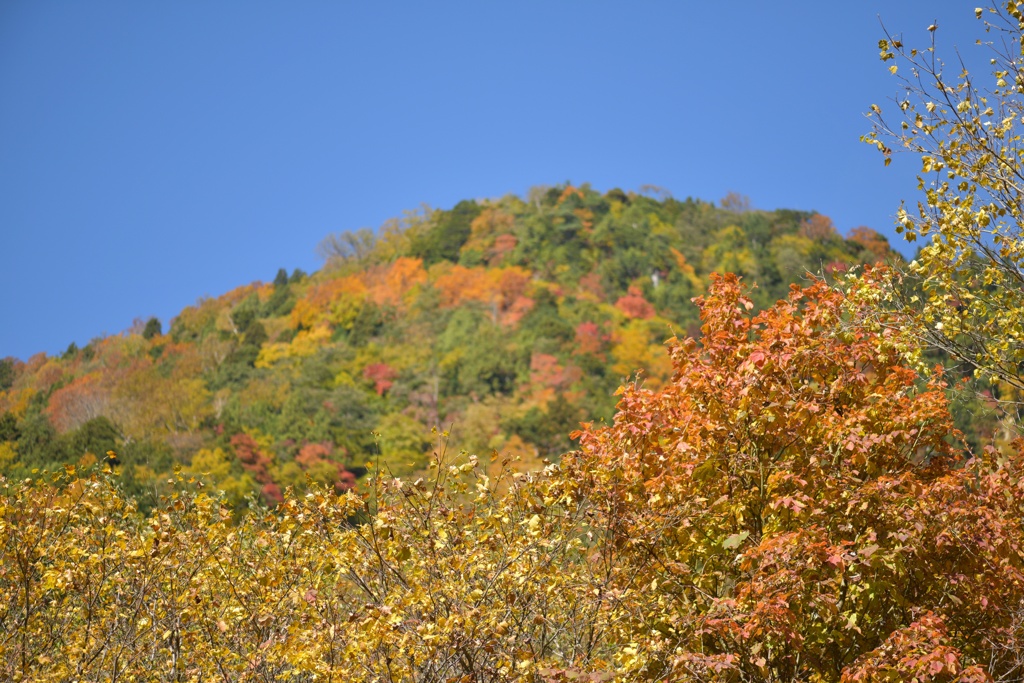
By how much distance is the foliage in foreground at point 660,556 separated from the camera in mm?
6012

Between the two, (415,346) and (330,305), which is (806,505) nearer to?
(415,346)

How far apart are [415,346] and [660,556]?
5299 cm

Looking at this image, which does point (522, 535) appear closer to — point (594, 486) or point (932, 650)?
point (594, 486)

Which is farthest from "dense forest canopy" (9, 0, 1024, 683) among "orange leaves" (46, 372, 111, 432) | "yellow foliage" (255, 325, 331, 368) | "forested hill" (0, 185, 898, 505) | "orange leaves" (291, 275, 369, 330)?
"orange leaves" (291, 275, 369, 330)

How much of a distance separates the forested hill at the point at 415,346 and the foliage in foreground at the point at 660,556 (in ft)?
68.3

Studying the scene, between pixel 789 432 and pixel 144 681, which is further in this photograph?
pixel 144 681

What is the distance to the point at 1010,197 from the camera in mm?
7930

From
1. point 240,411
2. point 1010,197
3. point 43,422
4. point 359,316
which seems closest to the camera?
point 1010,197

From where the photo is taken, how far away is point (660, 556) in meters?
7.23

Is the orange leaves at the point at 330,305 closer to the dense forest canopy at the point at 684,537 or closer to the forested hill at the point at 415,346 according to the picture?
the forested hill at the point at 415,346

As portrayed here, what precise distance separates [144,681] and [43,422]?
38074mm

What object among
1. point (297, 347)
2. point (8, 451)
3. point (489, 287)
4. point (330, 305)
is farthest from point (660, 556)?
point (330, 305)

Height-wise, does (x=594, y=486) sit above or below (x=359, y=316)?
below

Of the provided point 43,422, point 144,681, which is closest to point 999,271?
point 144,681
